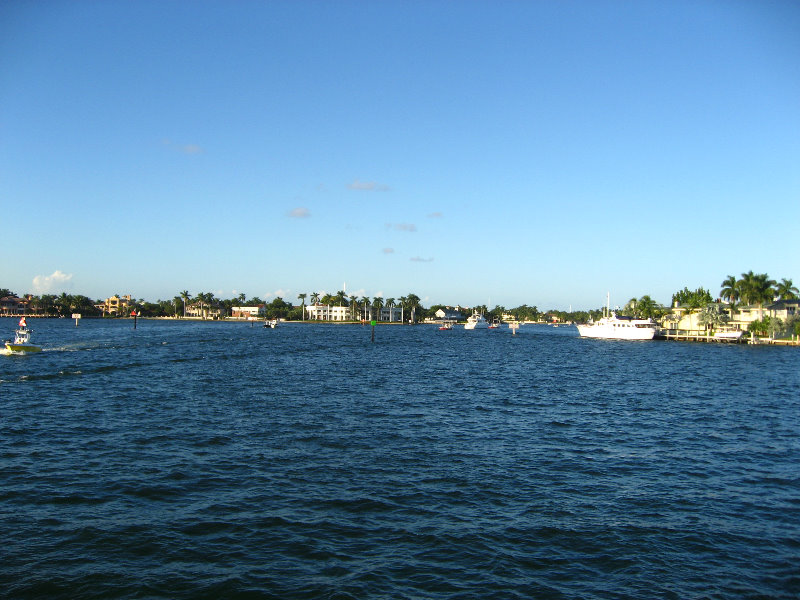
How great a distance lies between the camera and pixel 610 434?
103ft

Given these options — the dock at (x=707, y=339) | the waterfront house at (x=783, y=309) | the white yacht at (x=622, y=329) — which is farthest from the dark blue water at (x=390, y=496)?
the waterfront house at (x=783, y=309)

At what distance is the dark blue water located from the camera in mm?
14336

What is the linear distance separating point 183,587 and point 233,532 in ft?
10.2

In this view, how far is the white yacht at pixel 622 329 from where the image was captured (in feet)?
504

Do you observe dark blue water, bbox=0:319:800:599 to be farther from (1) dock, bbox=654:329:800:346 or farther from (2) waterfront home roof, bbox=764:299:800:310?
(2) waterfront home roof, bbox=764:299:800:310

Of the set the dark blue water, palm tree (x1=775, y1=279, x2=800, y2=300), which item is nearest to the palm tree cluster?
palm tree (x1=775, y1=279, x2=800, y2=300)

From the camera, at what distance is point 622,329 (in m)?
161

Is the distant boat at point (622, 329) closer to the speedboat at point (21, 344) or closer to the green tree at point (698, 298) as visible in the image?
the green tree at point (698, 298)

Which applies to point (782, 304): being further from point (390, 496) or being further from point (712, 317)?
point (390, 496)

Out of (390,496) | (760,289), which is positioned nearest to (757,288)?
(760,289)

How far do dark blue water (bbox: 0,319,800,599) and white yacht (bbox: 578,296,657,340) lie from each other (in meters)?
117

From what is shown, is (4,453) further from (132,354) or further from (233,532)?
(132,354)

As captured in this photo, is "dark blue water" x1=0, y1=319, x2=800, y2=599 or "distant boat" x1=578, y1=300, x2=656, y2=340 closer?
"dark blue water" x1=0, y1=319, x2=800, y2=599

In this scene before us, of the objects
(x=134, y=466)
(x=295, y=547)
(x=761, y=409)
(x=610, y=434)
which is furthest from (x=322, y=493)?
(x=761, y=409)
